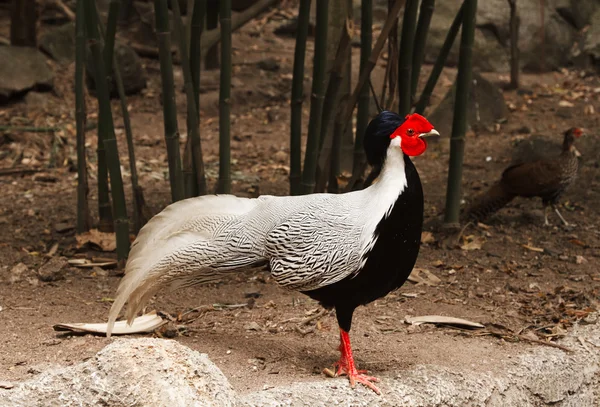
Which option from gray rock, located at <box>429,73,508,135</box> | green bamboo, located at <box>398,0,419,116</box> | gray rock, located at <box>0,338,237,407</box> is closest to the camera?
gray rock, located at <box>0,338,237,407</box>

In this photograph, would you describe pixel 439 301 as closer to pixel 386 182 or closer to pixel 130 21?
pixel 386 182

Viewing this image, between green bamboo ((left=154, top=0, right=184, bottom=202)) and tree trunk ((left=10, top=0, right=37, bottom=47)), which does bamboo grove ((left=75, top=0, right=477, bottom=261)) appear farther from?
tree trunk ((left=10, top=0, right=37, bottom=47))

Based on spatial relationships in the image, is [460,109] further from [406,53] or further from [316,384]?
[316,384]

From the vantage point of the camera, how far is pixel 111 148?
3959 millimetres

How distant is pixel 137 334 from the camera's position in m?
3.32

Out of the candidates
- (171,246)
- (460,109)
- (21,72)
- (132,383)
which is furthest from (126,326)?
(21,72)

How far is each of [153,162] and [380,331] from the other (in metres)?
3.27

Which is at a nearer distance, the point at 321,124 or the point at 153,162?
the point at 321,124

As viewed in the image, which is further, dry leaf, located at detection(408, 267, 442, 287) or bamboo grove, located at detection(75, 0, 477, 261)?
dry leaf, located at detection(408, 267, 442, 287)

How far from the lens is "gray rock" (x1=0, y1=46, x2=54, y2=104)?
725cm

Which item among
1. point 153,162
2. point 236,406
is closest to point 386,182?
point 236,406

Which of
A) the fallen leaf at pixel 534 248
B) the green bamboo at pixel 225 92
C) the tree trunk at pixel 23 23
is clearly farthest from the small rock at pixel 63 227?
the tree trunk at pixel 23 23

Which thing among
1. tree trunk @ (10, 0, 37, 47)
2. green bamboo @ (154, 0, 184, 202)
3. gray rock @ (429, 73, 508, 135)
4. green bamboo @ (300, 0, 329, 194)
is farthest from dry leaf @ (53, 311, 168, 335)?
tree trunk @ (10, 0, 37, 47)

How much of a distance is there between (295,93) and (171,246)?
1.34m
